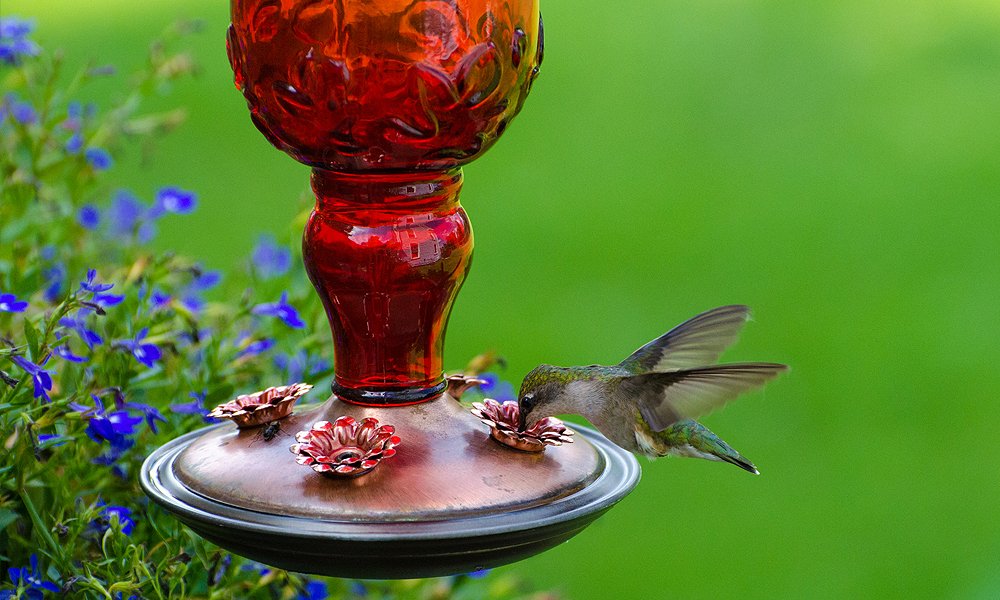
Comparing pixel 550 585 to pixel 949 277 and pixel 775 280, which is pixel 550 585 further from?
pixel 949 277

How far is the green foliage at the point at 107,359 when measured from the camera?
1.89 metres

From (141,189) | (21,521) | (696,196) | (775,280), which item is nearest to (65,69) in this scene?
(141,189)

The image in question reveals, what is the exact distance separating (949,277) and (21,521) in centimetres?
475

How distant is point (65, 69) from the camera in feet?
A: 21.8

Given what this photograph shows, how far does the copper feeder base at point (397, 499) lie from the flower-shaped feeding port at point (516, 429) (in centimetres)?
1

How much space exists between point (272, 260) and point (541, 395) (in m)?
1.00

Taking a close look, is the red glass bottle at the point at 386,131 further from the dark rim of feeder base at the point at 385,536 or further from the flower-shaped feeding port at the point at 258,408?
the dark rim of feeder base at the point at 385,536

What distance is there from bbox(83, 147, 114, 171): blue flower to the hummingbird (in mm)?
1182

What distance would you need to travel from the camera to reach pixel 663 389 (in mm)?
2090

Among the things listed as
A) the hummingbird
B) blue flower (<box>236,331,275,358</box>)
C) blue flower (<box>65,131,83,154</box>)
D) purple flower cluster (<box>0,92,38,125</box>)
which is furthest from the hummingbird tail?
purple flower cluster (<box>0,92,38,125</box>)

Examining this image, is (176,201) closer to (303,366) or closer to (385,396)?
(303,366)

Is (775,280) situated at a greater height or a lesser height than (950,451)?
greater

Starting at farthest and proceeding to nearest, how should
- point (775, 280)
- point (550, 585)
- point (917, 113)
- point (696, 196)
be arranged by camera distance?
point (917, 113) < point (696, 196) < point (775, 280) < point (550, 585)

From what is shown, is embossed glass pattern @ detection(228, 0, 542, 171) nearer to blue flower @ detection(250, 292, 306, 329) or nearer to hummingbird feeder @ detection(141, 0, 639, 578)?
hummingbird feeder @ detection(141, 0, 639, 578)
